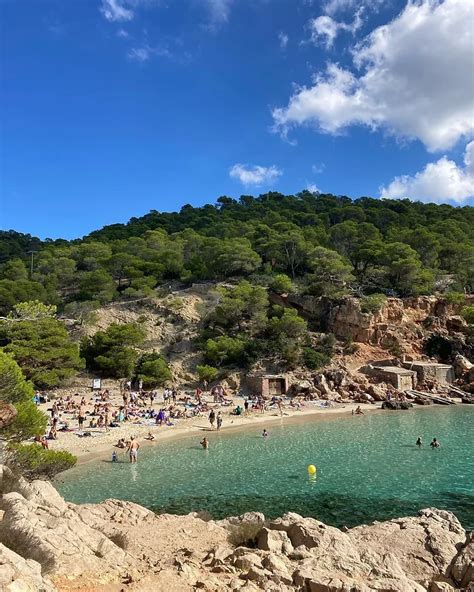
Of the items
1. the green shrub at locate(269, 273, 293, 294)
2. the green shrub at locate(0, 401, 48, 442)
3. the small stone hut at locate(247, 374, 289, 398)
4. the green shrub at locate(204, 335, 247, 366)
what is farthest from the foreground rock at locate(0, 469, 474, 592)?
the green shrub at locate(269, 273, 293, 294)

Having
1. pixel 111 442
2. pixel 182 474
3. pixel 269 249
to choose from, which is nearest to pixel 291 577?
pixel 182 474

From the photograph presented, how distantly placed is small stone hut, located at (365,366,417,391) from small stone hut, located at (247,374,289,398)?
8.27 meters

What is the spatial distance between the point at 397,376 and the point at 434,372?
3687 mm

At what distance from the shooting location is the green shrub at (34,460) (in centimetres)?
1173

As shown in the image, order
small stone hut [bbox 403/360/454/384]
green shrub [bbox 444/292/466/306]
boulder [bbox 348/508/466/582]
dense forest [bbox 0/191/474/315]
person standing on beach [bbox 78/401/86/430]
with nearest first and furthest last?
boulder [bbox 348/508/466/582] → person standing on beach [bbox 78/401/86/430] → small stone hut [bbox 403/360/454/384] → green shrub [bbox 444/292/466/306] → dense forest [bbox 0/191/474/315]

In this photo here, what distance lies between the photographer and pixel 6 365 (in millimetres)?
12406

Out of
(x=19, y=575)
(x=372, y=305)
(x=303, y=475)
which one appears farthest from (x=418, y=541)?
(x=372, y=305)

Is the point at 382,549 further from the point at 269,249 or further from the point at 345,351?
the point at 269,249

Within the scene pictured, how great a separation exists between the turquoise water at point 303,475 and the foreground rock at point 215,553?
10.4 feet

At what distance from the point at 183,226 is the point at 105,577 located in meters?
77.7

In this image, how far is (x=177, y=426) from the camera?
88.9 ft

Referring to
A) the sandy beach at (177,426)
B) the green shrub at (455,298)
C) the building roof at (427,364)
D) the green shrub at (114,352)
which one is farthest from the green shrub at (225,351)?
the green shrub at (455,298)

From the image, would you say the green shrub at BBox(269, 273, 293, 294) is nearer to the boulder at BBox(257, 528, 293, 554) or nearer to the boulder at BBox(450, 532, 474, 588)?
the boulder at BBox(257, 528, 293, 554)

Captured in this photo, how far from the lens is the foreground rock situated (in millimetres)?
6578
